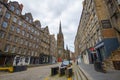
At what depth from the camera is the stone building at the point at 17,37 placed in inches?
980

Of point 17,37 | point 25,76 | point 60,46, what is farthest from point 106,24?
point 60,46

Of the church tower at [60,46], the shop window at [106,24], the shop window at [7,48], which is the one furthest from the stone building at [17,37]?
the church tower at [60,46]

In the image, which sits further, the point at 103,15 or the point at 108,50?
the point at 103,15

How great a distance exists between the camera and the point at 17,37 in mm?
30219

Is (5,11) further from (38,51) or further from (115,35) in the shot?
(115,35)

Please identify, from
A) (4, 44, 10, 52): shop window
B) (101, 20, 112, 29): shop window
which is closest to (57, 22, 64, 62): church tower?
(4, 44, 10, 52): shop window

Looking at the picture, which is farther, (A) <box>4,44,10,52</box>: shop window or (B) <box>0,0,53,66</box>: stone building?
(A) <box>4,44,10,52</box>: shop window

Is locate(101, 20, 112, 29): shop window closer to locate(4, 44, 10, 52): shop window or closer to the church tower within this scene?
locate(4, 44, 10, 52): shop window

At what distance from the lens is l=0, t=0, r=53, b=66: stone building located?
24.9 metres

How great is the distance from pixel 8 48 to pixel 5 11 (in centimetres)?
1060

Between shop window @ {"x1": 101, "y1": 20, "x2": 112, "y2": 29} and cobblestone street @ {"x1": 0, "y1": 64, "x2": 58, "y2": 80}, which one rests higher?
shop window @ {"x1": 101, "y1": 20, "x2": 112, "y2": 29}

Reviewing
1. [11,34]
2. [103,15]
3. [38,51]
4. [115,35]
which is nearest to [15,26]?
[11,34]

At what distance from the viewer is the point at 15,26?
29.5m

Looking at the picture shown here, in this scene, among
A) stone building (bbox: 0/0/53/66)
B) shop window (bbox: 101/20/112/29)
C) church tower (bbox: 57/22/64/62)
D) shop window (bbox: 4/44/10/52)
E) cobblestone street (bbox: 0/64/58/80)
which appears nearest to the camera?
cobblestone street (bbox: 0/64/58/80)
